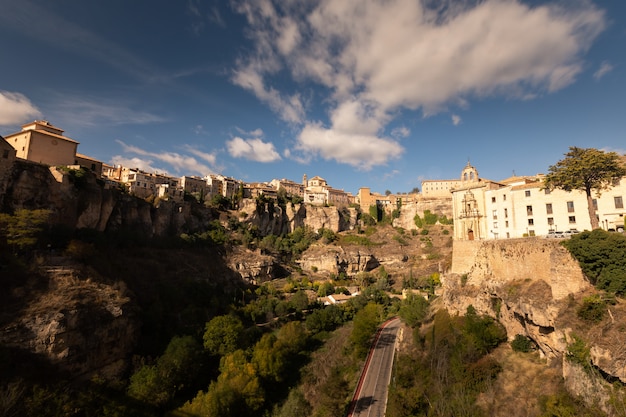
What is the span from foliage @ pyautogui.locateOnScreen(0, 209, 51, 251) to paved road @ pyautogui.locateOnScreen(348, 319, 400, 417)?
27861 mm

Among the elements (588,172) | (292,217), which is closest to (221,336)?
(588,172)

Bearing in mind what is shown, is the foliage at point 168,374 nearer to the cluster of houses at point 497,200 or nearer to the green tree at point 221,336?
the green tree at point 221,336

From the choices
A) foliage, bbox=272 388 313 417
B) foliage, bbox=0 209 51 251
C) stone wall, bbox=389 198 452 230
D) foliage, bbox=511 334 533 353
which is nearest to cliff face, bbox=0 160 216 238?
foliage, bbox=0 209 51 251

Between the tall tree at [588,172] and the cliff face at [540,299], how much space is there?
15.1ft

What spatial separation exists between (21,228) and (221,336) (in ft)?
60.1

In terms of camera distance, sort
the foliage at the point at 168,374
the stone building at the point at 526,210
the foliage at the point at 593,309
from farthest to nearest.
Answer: the foliage at the point at 168,374 < the stone building at the point at 526,210 < the foliage at the point at 593,309

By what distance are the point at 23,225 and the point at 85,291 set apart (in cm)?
747

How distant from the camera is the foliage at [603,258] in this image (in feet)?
48.1

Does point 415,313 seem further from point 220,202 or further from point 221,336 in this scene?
point 220,202

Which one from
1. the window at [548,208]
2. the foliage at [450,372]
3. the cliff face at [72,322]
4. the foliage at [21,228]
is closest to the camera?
the foliage at [450,372]

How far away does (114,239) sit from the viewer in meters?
38.8

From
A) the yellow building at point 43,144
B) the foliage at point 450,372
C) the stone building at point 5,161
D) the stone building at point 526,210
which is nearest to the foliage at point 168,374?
the foliage at point 450,372

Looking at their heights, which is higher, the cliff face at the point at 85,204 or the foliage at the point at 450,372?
the cliff face at the point at 85,204

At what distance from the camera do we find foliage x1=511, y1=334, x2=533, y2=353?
19516 millimetres
